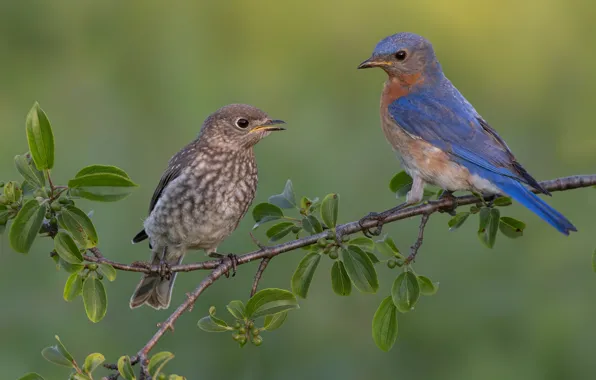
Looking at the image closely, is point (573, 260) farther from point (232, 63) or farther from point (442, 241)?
point (232, 63)

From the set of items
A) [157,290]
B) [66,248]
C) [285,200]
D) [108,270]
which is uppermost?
[66,248]

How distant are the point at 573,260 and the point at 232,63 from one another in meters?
4.03

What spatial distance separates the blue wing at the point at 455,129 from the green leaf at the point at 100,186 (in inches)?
84.3

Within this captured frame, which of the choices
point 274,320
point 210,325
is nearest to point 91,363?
point 210,325

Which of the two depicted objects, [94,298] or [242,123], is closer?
[94,298]

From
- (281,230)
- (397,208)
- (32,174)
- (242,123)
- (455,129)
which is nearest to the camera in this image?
(32,174)

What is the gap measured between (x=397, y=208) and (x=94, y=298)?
1.64 m

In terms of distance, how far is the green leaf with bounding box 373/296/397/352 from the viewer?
410 centimetres

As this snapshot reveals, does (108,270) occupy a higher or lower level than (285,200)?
higher

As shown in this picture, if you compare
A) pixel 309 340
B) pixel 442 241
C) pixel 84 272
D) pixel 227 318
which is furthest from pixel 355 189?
pixel 84 272

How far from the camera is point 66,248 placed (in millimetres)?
3742

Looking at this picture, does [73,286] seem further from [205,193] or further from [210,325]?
[205,193]

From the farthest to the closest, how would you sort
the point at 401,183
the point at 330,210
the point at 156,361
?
the point at 401,183, the point at 330,210, the point at 156,361

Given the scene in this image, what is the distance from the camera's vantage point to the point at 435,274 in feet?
23.9
